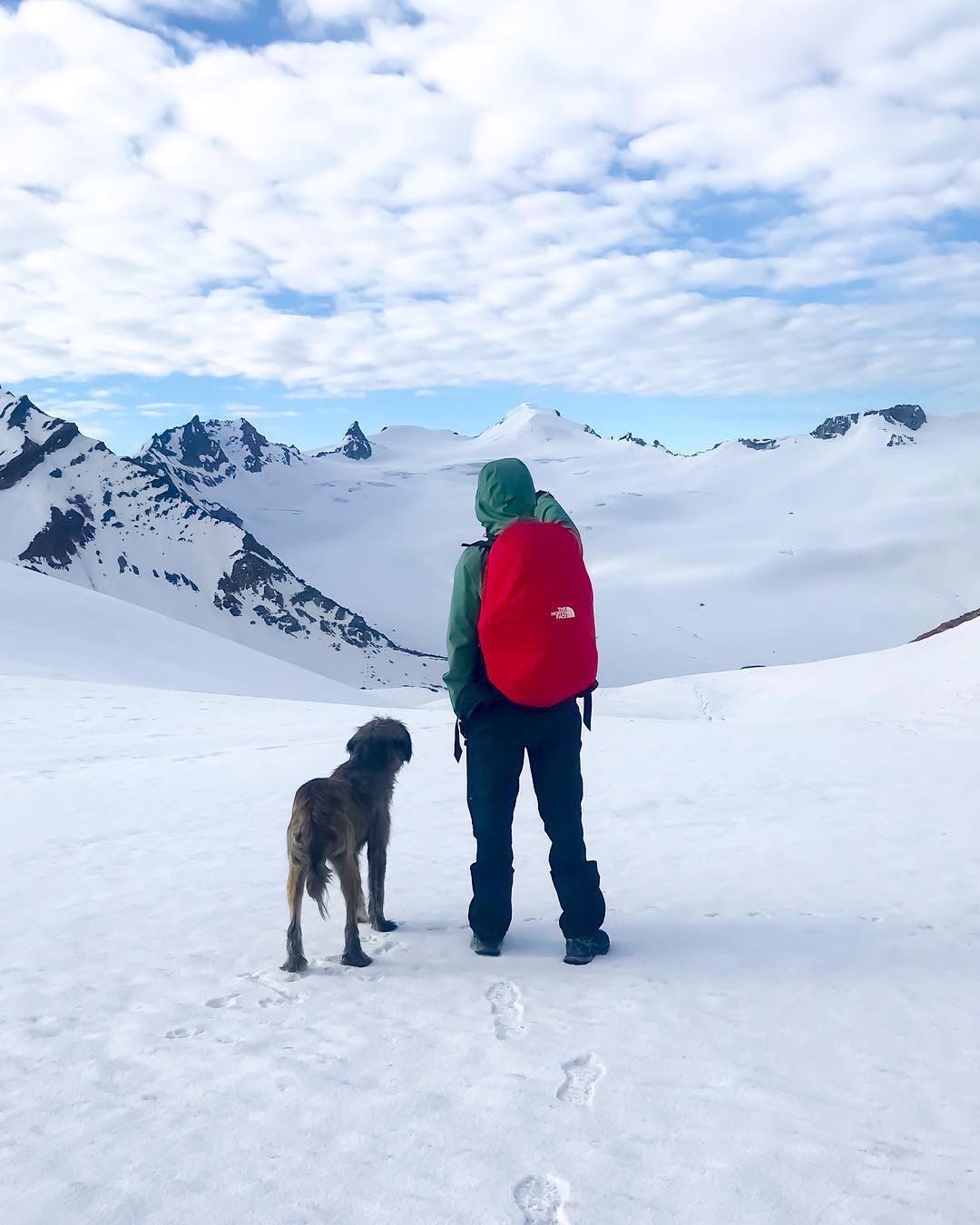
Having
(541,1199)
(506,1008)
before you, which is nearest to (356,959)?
(506,1008)

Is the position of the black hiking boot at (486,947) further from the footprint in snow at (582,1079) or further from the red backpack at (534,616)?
the red backpack at (534,616)

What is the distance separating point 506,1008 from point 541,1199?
148 centimetres

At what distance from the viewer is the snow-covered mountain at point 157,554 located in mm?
150625

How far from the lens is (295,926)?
5.01 m

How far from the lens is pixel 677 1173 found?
3145 millimetres

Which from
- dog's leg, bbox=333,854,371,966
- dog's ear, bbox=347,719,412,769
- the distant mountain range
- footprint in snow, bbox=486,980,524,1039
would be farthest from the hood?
the distant mountain range

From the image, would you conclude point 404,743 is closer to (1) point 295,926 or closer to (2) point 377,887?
(2) point 377,887

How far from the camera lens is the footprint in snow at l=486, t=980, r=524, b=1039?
4.27 metres

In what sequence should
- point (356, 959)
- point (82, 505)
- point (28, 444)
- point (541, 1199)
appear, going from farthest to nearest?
point (28, 444) → point (82, 505) → point (356, 959) → point (541, 1199)

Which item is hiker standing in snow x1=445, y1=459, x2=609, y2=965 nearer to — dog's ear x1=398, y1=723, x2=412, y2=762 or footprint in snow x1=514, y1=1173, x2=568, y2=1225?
dog's ear x1=398, y1=723, x2=412, y2=762

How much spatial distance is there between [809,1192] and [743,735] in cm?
1084

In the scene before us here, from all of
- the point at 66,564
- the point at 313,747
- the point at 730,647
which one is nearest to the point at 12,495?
the point at 66,564

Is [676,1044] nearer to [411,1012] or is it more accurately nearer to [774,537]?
[411,1012]

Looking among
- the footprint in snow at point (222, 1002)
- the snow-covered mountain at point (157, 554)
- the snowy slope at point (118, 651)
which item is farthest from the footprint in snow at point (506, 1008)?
the snow-covered mountain at point (157, 554)
